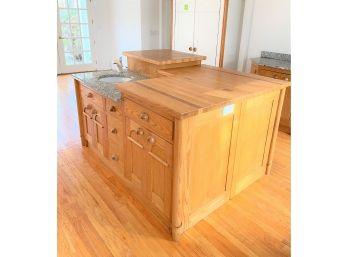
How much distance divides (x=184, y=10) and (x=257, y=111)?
9.56 ft

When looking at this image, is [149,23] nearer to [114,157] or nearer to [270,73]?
[270,73]

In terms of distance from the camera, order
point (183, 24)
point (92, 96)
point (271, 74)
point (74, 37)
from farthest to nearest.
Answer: point (74, 37), point (183, 24), point (271, 74), point (92, 96)

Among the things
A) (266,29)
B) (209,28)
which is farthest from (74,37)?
(266,29)

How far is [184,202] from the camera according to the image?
157 cm

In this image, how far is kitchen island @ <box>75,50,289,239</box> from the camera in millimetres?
1450

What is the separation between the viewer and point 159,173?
5.29 feet

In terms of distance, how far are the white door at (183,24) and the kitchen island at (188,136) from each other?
2.08 m

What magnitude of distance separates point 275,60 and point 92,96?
248cm

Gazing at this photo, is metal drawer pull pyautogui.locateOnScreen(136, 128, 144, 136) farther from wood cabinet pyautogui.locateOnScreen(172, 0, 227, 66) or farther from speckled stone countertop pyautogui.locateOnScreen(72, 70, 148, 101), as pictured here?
wood cabinet pyautogui.locateOnScreen(172, 0, 227, 66)

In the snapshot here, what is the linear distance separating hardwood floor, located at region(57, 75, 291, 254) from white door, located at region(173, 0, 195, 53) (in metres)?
2.66

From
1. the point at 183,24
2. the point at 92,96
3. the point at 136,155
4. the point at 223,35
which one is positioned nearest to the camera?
the point at 136,155
